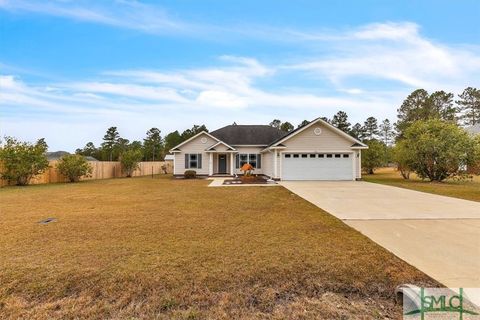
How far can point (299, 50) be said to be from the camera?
1731cm

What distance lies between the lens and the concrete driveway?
3.86m

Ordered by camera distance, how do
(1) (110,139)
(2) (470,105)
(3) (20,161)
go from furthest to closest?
(1) (110,139), (2) (470,105), (3) (20,161)

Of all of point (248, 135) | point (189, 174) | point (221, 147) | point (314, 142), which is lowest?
point (189, 174)

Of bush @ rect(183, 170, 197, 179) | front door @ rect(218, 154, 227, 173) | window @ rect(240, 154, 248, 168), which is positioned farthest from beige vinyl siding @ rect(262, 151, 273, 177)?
bush @ rect(183, 170, 197, 179)

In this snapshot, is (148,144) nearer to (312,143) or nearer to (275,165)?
(275,165)

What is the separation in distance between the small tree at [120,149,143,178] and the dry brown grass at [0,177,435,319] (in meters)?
21.8

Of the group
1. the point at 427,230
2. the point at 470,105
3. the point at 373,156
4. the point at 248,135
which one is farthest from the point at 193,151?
the point at 470,105

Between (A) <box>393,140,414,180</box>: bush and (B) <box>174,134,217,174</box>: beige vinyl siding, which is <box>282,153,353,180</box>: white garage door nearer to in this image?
(A) <box>393,140,414,180</box>: bush

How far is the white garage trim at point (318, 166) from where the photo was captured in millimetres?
20047

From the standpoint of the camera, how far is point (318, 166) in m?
20.1

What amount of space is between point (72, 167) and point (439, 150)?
90.6ft

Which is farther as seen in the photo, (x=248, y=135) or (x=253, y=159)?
(x=248, y=135)

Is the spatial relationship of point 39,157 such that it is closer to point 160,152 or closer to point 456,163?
point 456,163

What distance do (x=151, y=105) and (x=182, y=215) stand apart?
21.3m
